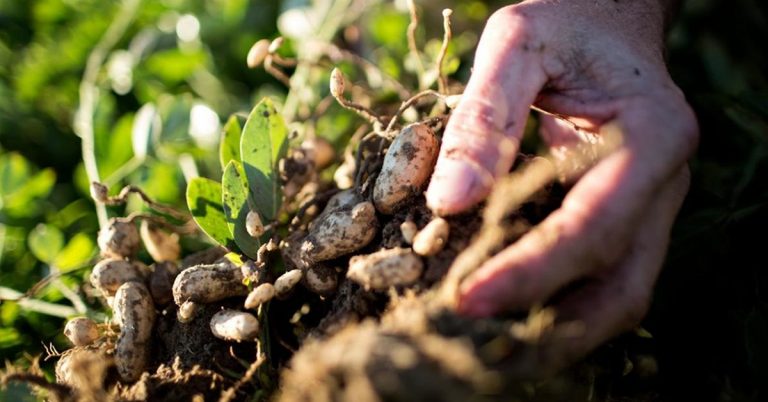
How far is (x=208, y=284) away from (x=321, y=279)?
6.4 inches

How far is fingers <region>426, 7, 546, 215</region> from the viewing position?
2.72 feet

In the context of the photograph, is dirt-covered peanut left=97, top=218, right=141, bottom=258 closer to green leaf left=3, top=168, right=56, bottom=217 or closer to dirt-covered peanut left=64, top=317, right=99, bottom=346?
dirt-covered peanut left=64, top=317, right=99, bottom=346

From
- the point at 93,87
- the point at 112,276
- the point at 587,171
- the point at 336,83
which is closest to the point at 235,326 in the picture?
the point at 112,276

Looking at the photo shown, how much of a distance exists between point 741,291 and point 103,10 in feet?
5.58

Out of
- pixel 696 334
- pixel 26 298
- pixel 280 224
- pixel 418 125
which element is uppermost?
pixel 418 125

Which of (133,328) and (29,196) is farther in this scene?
(29,196)

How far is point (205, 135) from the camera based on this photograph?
1495 mm

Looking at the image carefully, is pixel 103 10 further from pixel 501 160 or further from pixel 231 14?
pixel 501 160

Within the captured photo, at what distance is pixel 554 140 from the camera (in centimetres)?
135

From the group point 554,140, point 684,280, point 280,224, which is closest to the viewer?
point 280,224

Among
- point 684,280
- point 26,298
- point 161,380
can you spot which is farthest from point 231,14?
point 684,280

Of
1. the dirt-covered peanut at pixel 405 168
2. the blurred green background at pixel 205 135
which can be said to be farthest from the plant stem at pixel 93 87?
the dirt-covered peanut at pixel 405 168

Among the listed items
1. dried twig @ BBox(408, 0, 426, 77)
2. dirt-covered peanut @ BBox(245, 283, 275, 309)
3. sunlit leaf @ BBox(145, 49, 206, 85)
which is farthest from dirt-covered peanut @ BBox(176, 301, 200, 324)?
sunlit leaf @ BBox(145, 49, 206, 85)

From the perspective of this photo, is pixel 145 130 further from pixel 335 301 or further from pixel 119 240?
pixel 335 301
